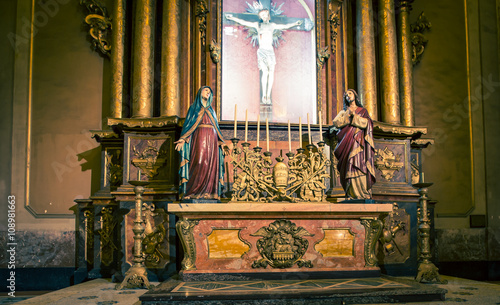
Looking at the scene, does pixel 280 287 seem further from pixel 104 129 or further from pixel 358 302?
pixel 104 129

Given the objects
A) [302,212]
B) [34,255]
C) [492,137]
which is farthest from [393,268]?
[34,255]

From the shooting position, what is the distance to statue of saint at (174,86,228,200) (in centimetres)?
590

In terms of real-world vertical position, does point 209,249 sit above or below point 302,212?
below

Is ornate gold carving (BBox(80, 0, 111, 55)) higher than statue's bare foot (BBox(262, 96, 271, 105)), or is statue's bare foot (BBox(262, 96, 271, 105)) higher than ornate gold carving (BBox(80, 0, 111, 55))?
ornate gold carving (BBox(80, 0, 111, 55))

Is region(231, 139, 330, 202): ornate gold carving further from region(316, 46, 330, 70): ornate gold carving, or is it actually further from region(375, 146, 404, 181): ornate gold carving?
region(316, 46, 330, 70): ornate gold carving

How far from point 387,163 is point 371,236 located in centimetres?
175

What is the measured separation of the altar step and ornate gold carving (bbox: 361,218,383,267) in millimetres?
504

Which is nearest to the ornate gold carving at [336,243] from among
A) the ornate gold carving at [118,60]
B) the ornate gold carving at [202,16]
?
the ornate gold carving at [118,60]

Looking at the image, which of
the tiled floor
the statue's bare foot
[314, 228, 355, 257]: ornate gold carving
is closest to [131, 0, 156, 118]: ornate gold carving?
the statue's bare foot

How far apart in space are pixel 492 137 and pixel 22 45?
8.29 meters

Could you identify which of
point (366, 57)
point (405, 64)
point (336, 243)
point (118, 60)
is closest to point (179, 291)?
point (336, 243)

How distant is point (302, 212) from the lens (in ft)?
18.6

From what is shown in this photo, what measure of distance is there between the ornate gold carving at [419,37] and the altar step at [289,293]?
4.58 meters

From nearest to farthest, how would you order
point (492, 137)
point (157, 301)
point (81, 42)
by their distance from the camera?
1. point (157, 301)
2. point (81, 42)
3. point (492, 137)
